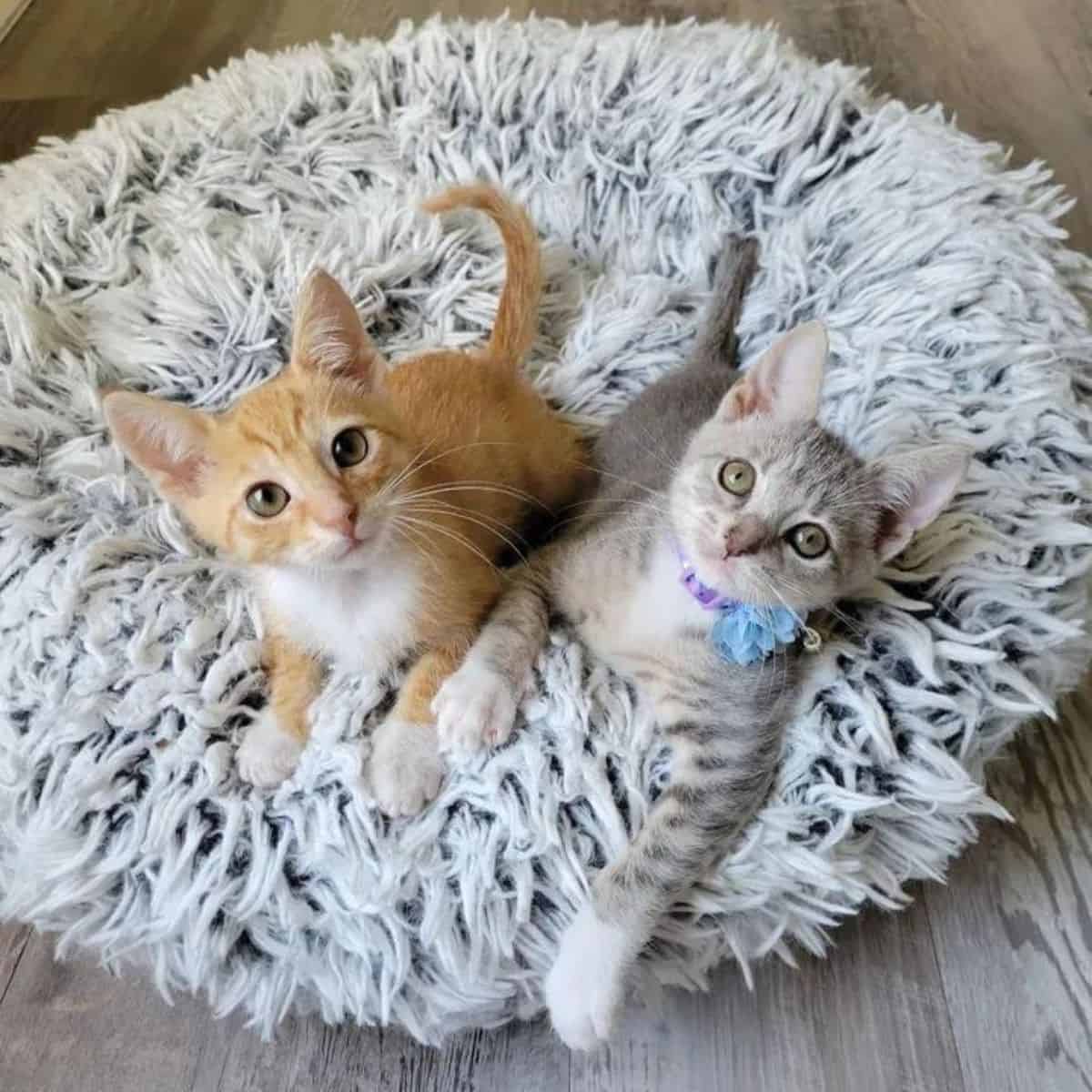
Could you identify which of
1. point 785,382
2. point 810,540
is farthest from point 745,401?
point 810,540

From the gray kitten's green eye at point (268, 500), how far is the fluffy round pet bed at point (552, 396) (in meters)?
0.24

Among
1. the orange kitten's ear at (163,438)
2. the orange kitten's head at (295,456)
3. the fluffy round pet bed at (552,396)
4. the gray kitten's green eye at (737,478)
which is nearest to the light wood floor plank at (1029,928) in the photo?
the fluffy round pet bed at (552,396)

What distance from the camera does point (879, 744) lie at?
922 millimetres

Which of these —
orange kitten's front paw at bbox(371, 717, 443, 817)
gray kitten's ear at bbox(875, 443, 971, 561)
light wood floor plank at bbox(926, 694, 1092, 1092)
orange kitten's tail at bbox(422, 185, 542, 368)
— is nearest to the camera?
gray kitten's ear at bbox(875, 443, 971, 561)

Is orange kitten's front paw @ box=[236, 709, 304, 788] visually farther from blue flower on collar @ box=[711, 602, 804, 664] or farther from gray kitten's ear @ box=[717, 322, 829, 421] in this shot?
gray kitten's ear @ box=[717, 322, 829, 421]

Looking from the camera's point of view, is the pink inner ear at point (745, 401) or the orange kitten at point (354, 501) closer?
the orange kitten at point (354, 501)

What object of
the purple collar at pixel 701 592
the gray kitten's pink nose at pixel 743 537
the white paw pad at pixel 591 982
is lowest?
the white paw pad at pixel 591 982

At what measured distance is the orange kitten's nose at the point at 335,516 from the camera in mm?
836

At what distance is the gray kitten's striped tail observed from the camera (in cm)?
134

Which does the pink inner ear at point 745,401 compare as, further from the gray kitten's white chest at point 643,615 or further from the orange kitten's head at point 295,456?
the orange kitten's head at point 295,456

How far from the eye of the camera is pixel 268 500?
2.85 ft

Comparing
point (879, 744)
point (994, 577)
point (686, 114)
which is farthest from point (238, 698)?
point (686, 114)

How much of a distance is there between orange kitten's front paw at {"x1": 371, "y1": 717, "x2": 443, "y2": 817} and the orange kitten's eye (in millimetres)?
260

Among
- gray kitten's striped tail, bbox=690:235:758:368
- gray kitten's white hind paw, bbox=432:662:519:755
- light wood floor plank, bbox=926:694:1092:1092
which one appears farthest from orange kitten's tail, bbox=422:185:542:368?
light wood floor plank, bbox=926:694:1092:1092
